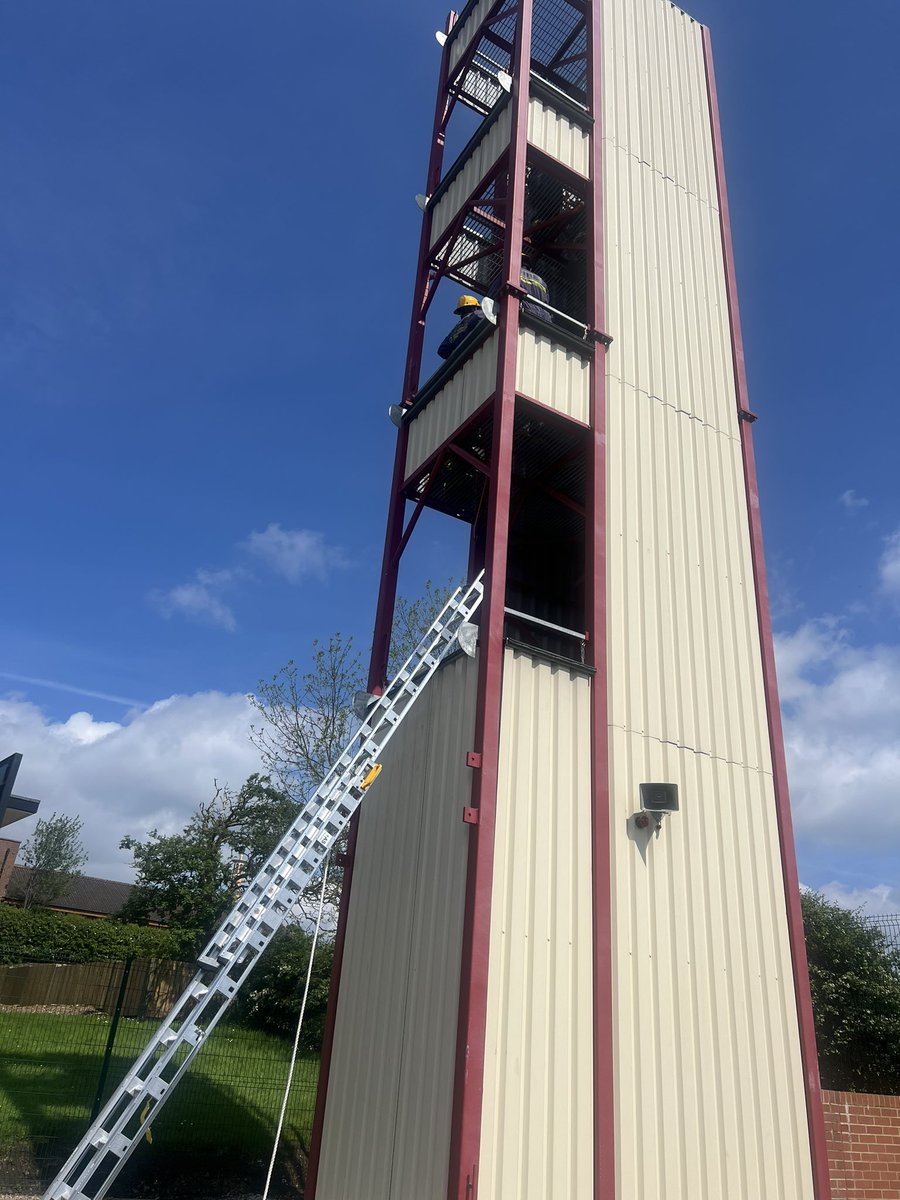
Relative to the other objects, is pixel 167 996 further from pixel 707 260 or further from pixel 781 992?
pixel 707 260

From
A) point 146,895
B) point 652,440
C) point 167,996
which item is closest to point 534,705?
point 652,440

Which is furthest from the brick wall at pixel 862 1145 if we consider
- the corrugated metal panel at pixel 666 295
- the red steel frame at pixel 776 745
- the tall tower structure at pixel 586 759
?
the corrugated metal panel at pixel 666 295

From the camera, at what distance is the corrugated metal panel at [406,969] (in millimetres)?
6957

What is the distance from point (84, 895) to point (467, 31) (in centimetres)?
5831

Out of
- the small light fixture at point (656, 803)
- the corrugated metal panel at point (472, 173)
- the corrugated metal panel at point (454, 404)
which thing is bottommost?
the small light fixture at point (656, 803)

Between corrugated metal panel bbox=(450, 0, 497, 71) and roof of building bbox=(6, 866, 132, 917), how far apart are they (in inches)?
1992

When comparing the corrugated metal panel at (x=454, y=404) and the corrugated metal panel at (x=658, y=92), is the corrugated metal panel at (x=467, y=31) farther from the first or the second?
the corrugated metal panel at (x=454, y=404)

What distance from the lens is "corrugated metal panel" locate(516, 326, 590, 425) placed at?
9.74 metres

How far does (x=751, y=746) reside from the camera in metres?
9.52

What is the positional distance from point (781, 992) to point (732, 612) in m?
4.15

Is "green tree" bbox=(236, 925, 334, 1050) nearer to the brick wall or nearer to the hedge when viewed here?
the hedge

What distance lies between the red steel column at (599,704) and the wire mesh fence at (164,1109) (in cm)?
655

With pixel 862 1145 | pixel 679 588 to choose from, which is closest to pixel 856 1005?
pixel 862 1145

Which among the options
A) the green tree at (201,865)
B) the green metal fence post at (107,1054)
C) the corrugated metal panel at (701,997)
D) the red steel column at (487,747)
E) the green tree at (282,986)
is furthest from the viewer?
the green tree at (201,865)
